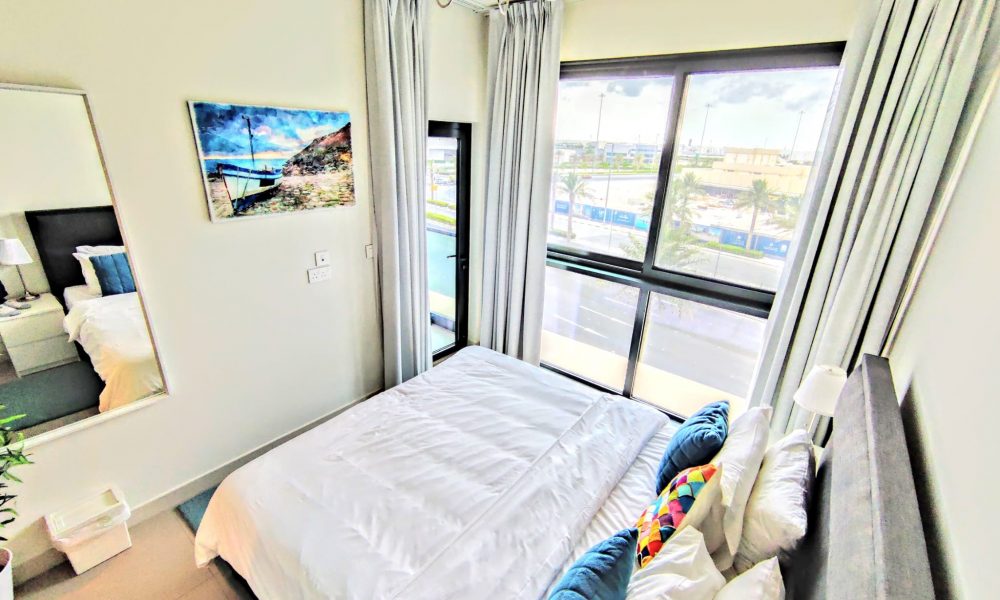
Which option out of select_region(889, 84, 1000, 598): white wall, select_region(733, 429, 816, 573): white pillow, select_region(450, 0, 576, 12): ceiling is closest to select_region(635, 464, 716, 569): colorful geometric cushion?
select_region(733, 429, 816, 573): white pillow

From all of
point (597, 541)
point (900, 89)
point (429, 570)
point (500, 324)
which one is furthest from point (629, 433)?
point (900, 89)

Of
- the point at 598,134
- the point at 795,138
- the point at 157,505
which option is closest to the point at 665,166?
the point at 598,134

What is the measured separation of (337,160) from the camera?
8.05ft

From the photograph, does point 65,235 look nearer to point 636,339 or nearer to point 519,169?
point 519,169

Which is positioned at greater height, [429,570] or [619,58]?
[619,58]

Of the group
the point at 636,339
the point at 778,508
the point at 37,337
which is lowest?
the point at 636,339

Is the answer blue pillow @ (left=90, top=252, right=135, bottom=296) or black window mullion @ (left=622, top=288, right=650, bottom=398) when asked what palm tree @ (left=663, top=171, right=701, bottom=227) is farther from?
blue pillow @ (left=90, top=252, right=135, bottom=296)

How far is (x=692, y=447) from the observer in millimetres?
1659

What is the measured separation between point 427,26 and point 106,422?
2.69m

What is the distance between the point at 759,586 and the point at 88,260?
8.42 feet

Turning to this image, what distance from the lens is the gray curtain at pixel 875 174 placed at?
5.59 feet

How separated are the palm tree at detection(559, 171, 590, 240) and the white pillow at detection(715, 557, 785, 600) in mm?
2498

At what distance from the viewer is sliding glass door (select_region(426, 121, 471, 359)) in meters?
3.25

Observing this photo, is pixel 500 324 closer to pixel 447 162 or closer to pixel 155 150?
pixel 447 162
